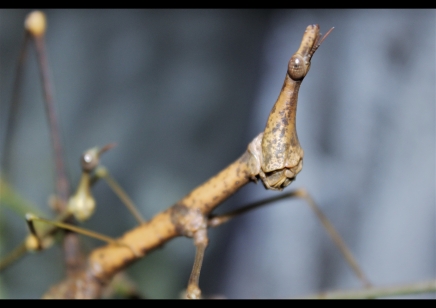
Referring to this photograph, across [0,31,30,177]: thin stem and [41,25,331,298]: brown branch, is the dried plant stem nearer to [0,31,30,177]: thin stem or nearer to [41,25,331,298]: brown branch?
[41,25,331,298]: brown branch

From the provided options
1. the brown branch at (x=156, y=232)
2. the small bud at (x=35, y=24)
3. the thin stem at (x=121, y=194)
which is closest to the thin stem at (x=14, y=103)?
the small bud at (x=35, y=24)

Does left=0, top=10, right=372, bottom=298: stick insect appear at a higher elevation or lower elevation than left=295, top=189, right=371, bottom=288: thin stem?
higher

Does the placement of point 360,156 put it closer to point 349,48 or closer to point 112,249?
point 349,48

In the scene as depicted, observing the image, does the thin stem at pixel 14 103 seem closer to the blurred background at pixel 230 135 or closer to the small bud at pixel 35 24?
the small bud at pixel 35 24

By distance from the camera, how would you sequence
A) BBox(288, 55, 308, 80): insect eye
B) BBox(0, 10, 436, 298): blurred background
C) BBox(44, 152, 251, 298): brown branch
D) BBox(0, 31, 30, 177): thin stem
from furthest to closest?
BBox(0, 10, 436, 298): blurred background, BBox(0, 31, 30, 177): thin stem, BBox(44, 152, 251, 298): brown branch, BBox(288, 55, 308, 80): insect eye

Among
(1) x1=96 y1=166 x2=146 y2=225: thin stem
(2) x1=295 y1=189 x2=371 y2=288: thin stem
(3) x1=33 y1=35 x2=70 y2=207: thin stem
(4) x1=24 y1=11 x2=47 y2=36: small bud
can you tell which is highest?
(4) x1=24 y1=11 x2=47 y2=36: small bud

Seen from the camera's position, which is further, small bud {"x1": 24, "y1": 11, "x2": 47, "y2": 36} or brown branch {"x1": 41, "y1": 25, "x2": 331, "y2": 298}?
small bud {"x1": 24, "y1": 11, "x2": 47, "y2": 36}

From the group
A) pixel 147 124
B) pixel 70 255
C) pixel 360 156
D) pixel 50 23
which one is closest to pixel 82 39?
pixel 50 23

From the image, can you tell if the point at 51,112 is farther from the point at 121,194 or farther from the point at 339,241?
the point at 339,241

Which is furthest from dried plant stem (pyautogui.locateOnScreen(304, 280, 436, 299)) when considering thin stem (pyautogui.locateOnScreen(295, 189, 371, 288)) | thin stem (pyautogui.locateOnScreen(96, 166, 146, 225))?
thin stem (pyautogui.locateOnScreen(96, 166, 146, 225))
